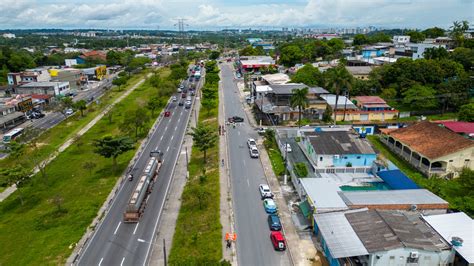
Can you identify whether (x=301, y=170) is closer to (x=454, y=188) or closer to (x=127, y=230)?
(x=454, y=188)

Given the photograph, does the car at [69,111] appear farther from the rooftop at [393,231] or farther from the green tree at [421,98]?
the green tree at [421,98]

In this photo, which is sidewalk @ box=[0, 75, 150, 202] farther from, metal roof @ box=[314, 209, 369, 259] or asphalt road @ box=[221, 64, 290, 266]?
metal roof @ box=[314, 209, 369, 259]

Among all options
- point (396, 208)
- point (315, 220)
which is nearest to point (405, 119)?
point (396, 208)

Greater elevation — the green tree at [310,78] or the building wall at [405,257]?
the green tree at [310,78]

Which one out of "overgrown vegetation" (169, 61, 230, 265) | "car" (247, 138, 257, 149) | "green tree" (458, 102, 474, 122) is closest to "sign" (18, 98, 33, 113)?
"overgrown vegetation" (169, 61, 230, 265)

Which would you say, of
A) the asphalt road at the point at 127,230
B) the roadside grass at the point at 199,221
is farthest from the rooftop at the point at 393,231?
the asphalt road at the point at 127,230

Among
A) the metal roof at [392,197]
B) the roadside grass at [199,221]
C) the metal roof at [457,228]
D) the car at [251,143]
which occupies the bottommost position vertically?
the roadside grass at [199,221]
